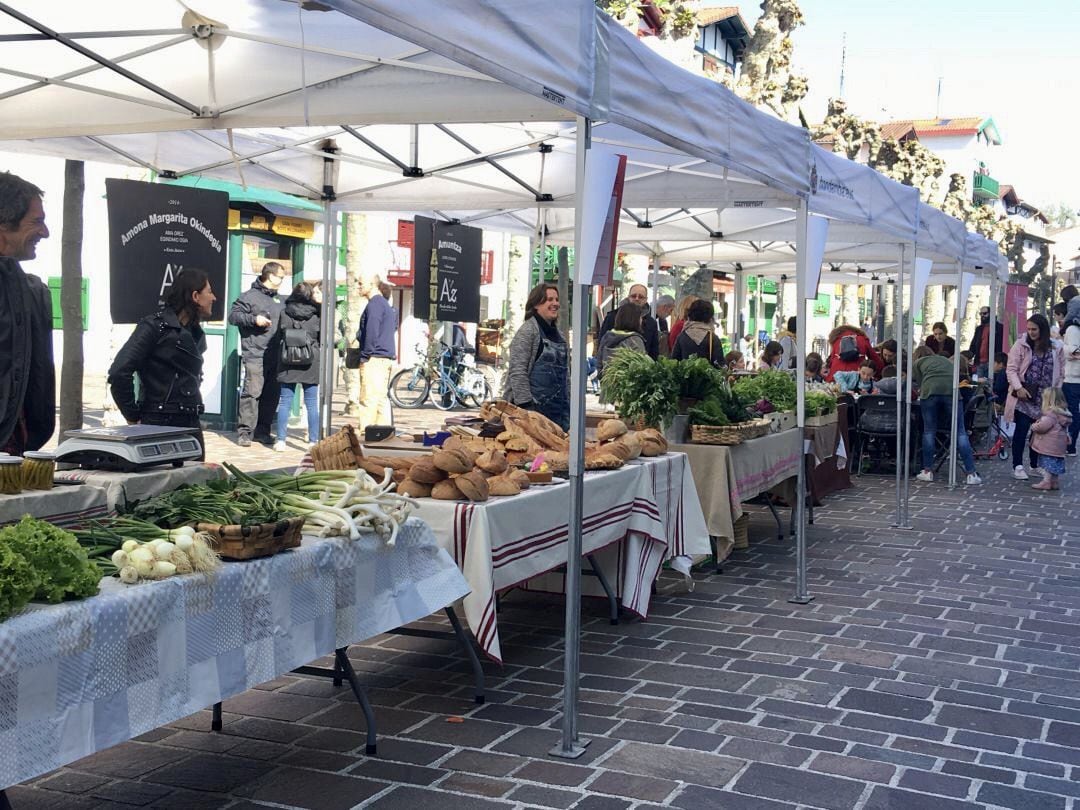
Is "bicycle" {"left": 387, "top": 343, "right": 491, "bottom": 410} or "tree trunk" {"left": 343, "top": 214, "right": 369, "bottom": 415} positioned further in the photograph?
"bicycle" {"left": 387, "top": 343, "right": 491, "bottom": 410}

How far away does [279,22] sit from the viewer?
5.50 meters

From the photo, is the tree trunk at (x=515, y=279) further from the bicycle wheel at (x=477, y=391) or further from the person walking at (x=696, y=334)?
the person walking at (x=696, y=334)

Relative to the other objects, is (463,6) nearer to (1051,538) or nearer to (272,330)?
(1051,538)

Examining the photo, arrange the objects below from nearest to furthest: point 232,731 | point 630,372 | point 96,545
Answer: point 96,545 < point 232,731 < point 630,372

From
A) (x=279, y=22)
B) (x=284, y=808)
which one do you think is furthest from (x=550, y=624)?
(x=279, y=22)

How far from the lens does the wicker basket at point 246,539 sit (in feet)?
11.8

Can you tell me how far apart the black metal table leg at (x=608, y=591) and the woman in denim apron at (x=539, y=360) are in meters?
1.83

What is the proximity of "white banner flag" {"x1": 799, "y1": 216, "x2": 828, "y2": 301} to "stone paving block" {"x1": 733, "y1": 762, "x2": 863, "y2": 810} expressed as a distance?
359 centimetres

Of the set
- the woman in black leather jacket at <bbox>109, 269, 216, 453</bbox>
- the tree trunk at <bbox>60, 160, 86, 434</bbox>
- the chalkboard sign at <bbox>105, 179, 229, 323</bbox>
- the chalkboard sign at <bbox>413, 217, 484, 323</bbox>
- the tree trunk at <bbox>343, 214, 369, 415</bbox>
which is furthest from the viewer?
the tree trunk at <bbox>343, 214, 369, 415</bbox>

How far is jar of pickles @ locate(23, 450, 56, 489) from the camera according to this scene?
3.86m

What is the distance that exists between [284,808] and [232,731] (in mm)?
866

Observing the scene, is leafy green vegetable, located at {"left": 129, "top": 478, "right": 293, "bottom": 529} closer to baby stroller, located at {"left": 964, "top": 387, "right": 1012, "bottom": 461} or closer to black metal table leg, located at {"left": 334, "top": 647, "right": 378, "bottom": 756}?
black metal table leg, located at {"left": 334, "top": 647, "right": 378, "bottom": 756}

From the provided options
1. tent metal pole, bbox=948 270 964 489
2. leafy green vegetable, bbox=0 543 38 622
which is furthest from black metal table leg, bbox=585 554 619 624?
tent metal pole, bbox=948 270 964 489

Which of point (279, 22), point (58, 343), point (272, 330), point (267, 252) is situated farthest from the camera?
point (58, 343)
